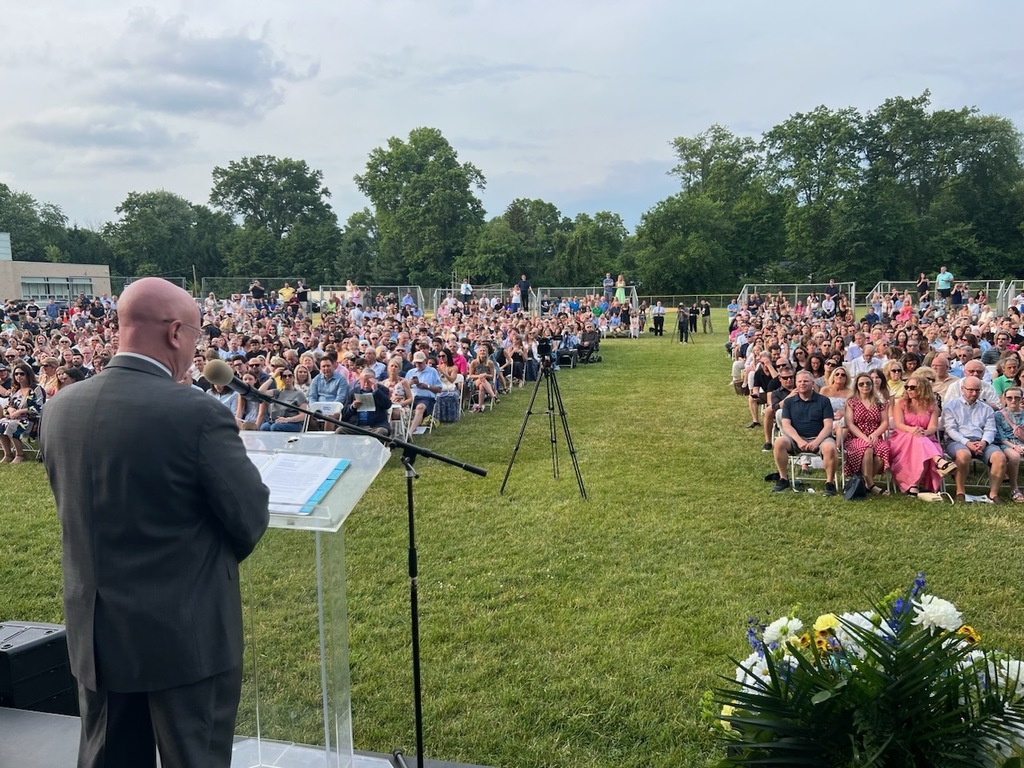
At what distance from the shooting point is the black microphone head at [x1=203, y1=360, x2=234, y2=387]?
234 cm

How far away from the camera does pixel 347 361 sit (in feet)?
37.0

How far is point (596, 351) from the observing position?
70.7ft

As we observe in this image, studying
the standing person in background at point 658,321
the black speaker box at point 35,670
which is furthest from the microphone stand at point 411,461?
the standing person in background at point 658,321

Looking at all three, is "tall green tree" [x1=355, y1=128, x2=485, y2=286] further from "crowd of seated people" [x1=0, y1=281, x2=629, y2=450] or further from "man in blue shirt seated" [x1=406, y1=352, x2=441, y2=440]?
"man in blue shirt seated" [x1=406, y1=352, x2=441, y2=440]

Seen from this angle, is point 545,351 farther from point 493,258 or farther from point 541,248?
point 541,248

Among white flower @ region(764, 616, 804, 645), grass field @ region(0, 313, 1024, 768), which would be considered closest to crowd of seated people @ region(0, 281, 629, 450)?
grass field @ region(0, 313, 1024, 768)

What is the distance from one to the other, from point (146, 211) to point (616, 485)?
7898 cm

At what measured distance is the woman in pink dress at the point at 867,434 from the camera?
7453mm

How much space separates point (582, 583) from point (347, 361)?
22.8ft

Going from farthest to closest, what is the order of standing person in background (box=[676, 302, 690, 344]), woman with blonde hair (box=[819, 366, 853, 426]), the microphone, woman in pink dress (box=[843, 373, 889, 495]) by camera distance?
standing person in background (box=[676, 302, 690, 344])
woman with blonde hair (box=[819, 366, 853, 426])
woman in pink dress (box=[843, 373, 889, 495])
the microphone

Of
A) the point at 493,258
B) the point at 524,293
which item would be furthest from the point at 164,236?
the point at 524,293

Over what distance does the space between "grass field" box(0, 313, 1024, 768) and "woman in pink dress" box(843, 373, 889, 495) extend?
0.50 m

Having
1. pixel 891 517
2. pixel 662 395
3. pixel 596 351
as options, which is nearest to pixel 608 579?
pixel 891 517

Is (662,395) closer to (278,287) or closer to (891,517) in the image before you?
(891,517)
